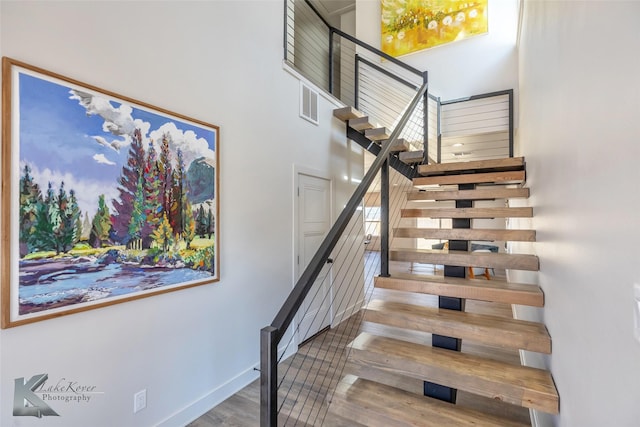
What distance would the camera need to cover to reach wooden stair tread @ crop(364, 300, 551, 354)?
1562 mm

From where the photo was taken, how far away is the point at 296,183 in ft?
10.3

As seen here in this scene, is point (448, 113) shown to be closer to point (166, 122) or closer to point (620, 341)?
point (166, 122)

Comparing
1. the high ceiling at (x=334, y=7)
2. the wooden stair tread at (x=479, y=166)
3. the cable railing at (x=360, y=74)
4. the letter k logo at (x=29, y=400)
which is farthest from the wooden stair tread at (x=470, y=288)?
the high ceiling at (x=334, y=7)

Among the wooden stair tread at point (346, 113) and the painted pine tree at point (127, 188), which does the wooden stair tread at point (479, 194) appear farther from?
the painted pine tree at point (127, 188)

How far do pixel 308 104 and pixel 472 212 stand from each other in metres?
2.02

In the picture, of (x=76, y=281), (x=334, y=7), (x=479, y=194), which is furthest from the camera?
(x=334, y=7)

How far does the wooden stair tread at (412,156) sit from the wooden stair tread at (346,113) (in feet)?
2.59

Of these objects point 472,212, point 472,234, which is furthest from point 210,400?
point 472,212

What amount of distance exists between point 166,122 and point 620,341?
7.38 feet

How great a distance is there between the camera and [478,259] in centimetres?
204

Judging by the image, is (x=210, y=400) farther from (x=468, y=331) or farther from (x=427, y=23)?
(x=427, y=23)

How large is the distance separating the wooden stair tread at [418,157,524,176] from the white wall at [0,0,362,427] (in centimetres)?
134

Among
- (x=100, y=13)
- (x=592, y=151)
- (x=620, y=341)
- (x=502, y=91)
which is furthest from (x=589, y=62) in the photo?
(x=502, y=91)

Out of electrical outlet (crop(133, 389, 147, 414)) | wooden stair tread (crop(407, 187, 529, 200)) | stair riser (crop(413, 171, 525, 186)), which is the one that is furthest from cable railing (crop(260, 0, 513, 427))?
electrical outlet (crop(133, 389, 147, 414))
